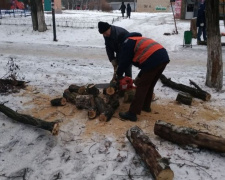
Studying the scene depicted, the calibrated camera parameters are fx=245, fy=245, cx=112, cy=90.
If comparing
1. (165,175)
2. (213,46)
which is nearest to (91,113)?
(165,175)

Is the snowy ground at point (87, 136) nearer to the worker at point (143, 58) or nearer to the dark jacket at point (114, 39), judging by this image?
the worker at point (143, 58)

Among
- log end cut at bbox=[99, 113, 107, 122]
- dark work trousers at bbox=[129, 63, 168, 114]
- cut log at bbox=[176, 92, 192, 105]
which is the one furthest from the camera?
cut log at bbox=[176, 92, 192, 105]

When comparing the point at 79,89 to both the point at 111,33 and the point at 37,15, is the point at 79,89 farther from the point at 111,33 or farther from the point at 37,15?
the point at 37,15

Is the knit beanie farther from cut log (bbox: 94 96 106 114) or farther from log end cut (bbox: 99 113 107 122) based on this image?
log end cut (bbox: 99 113 107 122)

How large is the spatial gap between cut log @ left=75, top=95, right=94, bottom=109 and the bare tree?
1197 centimetres

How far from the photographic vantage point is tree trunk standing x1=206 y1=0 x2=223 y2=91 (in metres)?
5.50

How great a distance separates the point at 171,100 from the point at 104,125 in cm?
195

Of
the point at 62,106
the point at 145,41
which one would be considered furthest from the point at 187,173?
the point at 62,106

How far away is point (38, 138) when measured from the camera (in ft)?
13.1

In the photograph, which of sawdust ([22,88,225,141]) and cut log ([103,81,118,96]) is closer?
sawdust ([22,88,225,141])

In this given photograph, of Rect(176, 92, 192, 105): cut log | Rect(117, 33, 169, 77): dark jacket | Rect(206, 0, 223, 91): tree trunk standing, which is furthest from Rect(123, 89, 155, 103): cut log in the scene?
Rect(206, 0, 223, 91): tree trunk standing

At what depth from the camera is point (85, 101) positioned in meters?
4.72

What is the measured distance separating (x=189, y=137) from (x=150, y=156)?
0.79 metres

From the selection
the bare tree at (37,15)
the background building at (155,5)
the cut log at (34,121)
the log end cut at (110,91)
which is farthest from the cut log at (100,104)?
the background building at (155,5)
